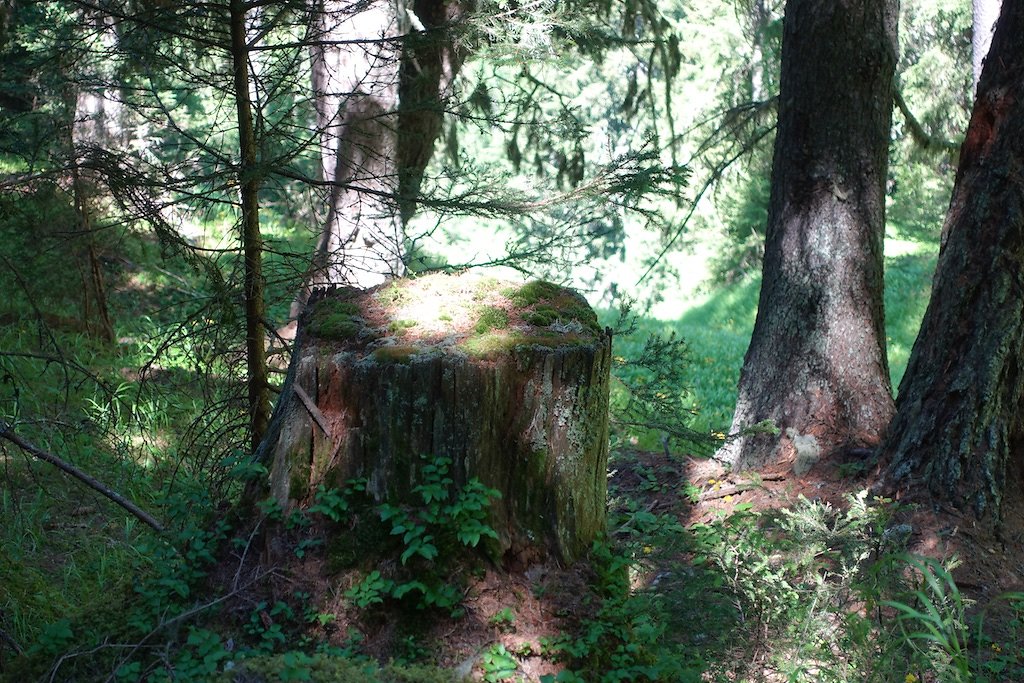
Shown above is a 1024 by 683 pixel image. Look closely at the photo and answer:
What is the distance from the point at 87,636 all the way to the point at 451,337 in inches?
68.5

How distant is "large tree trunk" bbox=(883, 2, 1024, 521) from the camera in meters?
4.68

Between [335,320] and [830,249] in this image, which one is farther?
[830,249]

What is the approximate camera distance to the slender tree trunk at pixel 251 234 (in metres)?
4.31

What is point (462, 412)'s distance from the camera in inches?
130

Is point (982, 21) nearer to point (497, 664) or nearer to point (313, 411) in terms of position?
point (313, 411)

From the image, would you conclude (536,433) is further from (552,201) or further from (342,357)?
(552,201)

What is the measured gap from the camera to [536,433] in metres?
3.46

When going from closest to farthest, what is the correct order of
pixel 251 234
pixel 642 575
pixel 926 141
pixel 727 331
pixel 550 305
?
1. pixel 550 305
2. pixel 251 234
3. pixel 642 575
4. pixel 926 141
5. pixel 727 331

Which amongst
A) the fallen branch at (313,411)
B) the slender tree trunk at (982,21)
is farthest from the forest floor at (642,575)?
the slender tree trunk at (982,21)

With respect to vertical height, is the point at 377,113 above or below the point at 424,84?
below

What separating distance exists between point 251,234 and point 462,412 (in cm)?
185

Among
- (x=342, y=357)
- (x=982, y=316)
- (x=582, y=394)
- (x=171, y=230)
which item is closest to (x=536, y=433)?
(x=582, y=394)

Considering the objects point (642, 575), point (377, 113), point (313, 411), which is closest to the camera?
point (313, 411)

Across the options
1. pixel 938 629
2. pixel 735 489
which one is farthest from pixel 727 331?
pixel 938 629
